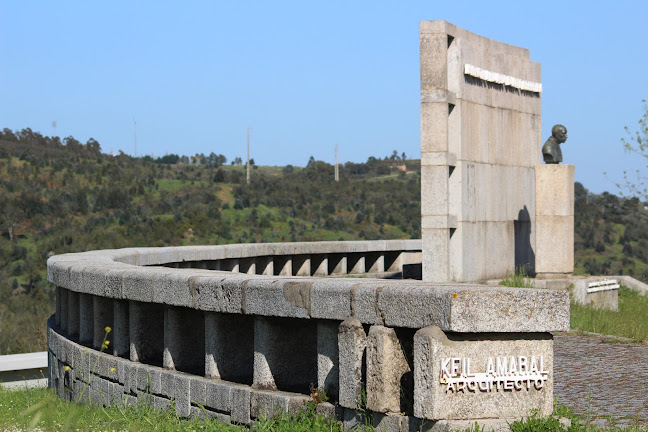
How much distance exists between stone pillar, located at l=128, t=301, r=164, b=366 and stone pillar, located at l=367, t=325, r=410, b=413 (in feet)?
9.71

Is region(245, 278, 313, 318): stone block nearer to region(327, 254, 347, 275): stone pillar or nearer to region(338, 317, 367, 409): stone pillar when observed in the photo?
region(338, 317, 367, 409): stone pillar

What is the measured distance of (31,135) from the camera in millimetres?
61500

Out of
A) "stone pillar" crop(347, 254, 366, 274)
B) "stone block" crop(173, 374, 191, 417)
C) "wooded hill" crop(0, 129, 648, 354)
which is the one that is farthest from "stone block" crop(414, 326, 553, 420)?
"wooded hill" crop(0, 129, 648, 354)

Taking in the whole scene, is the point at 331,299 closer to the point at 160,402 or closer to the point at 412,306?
the point at 412,306

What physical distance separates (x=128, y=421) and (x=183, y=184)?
47.1 m

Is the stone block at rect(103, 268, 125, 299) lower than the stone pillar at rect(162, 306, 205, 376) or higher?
higher

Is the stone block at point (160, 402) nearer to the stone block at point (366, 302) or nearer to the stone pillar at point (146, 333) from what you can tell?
the stone pillar at point (146, 333)

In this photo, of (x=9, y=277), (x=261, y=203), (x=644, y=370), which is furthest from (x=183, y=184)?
(x=644, y=370)

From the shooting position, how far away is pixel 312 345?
7078mm

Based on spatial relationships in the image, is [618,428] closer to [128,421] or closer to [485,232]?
[128,421]

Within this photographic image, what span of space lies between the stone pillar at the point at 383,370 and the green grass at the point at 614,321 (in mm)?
6825

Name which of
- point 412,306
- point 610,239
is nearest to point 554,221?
point 412,306

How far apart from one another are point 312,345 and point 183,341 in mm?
1324

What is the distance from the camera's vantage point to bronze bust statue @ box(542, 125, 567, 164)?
1781cm
